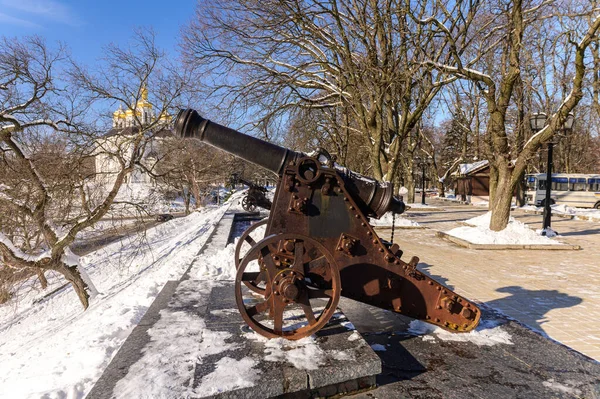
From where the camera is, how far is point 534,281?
6801 mm

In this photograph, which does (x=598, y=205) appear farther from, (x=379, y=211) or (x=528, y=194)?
(x=379, y=211)

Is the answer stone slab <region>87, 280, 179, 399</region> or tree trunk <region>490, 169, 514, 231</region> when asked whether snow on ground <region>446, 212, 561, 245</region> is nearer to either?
tree trunk <region>490, 169, 514, 231</region>

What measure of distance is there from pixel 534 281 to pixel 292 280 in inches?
228

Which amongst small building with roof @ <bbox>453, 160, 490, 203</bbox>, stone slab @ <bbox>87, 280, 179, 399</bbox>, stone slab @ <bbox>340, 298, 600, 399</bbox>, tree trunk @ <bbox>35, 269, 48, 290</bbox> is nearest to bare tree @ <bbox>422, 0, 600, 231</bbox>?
stone slab @ <bbox>340, 298, 600, 399</bbox>

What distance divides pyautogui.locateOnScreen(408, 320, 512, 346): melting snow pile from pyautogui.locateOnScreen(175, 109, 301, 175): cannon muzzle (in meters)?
2.04

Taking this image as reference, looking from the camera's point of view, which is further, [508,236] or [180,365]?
[508,236]

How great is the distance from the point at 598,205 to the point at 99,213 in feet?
89.8

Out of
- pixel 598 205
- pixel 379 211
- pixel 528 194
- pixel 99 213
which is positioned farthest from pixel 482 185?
pixel 379 211

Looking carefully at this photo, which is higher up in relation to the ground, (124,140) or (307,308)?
(124,140)

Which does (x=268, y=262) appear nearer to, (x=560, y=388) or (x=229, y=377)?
(x=229, y=377)

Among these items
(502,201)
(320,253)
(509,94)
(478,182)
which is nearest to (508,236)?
(502,201)

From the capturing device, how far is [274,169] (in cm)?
335

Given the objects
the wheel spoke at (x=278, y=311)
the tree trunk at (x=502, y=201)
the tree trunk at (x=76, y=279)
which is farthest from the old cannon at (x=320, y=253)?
the tree trunk at (x=76, y=279)

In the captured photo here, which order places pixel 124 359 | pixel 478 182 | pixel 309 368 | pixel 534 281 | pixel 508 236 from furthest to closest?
pixel 478 182 → pixel 508 236 → pixel 534 281 → pixel 124 359 → pixel 309 368
